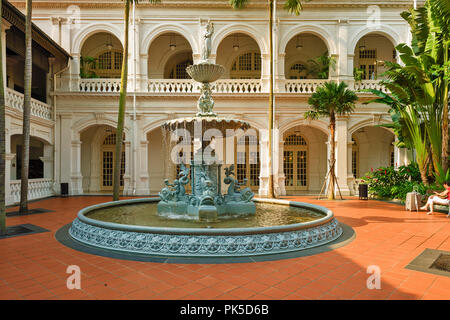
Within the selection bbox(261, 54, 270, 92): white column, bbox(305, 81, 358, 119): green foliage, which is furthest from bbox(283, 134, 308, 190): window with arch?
bbox(305, 81, 358, 119): green foliage

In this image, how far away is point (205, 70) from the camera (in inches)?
311

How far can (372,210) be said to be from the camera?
1118 cm

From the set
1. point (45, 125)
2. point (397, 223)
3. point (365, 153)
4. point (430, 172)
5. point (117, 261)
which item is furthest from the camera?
point (365, 153)

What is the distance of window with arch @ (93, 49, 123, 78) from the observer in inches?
782

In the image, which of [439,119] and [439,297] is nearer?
[439,297]

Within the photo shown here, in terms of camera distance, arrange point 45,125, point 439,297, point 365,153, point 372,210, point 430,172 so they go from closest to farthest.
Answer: point 439,297 < point 372,210 < point 430,172 < point 45,125 < point 365,153

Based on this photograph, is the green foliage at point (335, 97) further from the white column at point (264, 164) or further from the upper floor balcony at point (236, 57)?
the white column at point (264, 164)

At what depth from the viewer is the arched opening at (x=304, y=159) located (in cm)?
2019

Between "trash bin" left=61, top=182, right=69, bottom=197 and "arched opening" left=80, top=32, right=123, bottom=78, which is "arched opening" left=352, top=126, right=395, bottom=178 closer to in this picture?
"arched opening" left=80, top=32, right=123, bottom=78

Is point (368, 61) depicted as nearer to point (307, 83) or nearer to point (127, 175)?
point (307, 83)

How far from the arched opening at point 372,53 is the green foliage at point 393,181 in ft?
26.6

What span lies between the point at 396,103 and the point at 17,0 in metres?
20.2
